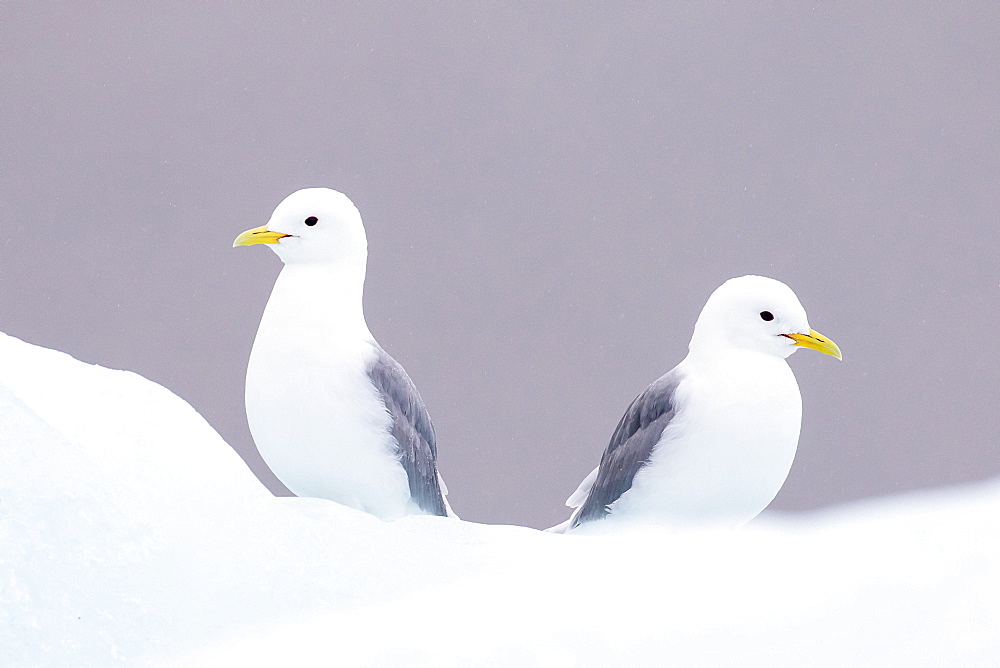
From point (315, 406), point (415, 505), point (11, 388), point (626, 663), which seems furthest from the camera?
point (415, 505)

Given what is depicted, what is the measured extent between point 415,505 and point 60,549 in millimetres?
545

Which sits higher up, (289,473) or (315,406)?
(315,406)

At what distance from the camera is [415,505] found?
1530mm

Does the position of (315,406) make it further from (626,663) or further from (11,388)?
(626,663)

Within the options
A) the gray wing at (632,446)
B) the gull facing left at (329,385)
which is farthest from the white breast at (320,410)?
the gray wing at (632,446)

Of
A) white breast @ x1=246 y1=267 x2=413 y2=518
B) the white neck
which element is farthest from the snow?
the white neck

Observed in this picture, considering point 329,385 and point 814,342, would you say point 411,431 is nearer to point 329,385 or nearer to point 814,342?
point 329,385

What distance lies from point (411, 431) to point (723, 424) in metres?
0.48

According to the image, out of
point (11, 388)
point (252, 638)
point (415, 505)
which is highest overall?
point (11, 388)

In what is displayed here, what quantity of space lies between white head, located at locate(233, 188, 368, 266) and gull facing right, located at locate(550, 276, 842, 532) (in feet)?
1.89

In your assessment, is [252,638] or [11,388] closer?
[252,638]

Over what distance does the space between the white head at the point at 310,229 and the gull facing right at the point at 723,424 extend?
1.89ft

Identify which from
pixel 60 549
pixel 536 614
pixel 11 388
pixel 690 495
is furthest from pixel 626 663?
pixel 11 388

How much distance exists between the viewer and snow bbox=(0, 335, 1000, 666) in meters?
1.01
